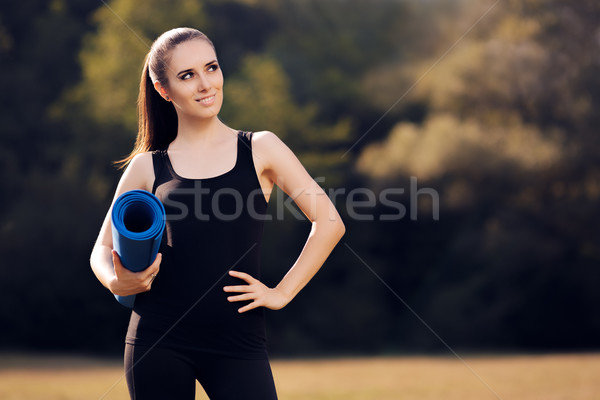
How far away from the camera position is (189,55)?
245 centimetres

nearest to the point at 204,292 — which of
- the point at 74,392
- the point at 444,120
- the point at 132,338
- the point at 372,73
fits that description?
the point at 132,338

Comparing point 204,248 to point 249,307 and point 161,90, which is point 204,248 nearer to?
point 249,307

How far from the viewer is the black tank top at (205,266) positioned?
90.6 inches

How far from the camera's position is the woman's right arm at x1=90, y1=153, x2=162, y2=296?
7.31 feet

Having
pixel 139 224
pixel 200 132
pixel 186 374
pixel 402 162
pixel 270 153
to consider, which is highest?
pixel 402 162

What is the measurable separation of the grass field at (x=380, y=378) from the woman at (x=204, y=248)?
5885 millimetres

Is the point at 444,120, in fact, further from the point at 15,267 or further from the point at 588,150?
the point at 15,267

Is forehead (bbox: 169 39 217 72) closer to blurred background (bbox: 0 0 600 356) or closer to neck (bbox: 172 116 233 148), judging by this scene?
neck (bbox: 172 116 233 148)

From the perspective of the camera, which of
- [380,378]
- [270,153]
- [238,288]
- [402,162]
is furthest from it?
[402,162]

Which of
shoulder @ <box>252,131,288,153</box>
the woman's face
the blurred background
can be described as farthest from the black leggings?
the blurred background

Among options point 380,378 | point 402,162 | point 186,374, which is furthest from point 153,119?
point 402,162

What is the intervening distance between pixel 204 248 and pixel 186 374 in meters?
0.40

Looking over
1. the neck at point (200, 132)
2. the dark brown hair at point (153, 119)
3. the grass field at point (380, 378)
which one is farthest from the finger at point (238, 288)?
the grass field at point (380, 378)

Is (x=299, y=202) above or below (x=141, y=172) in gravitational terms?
below
